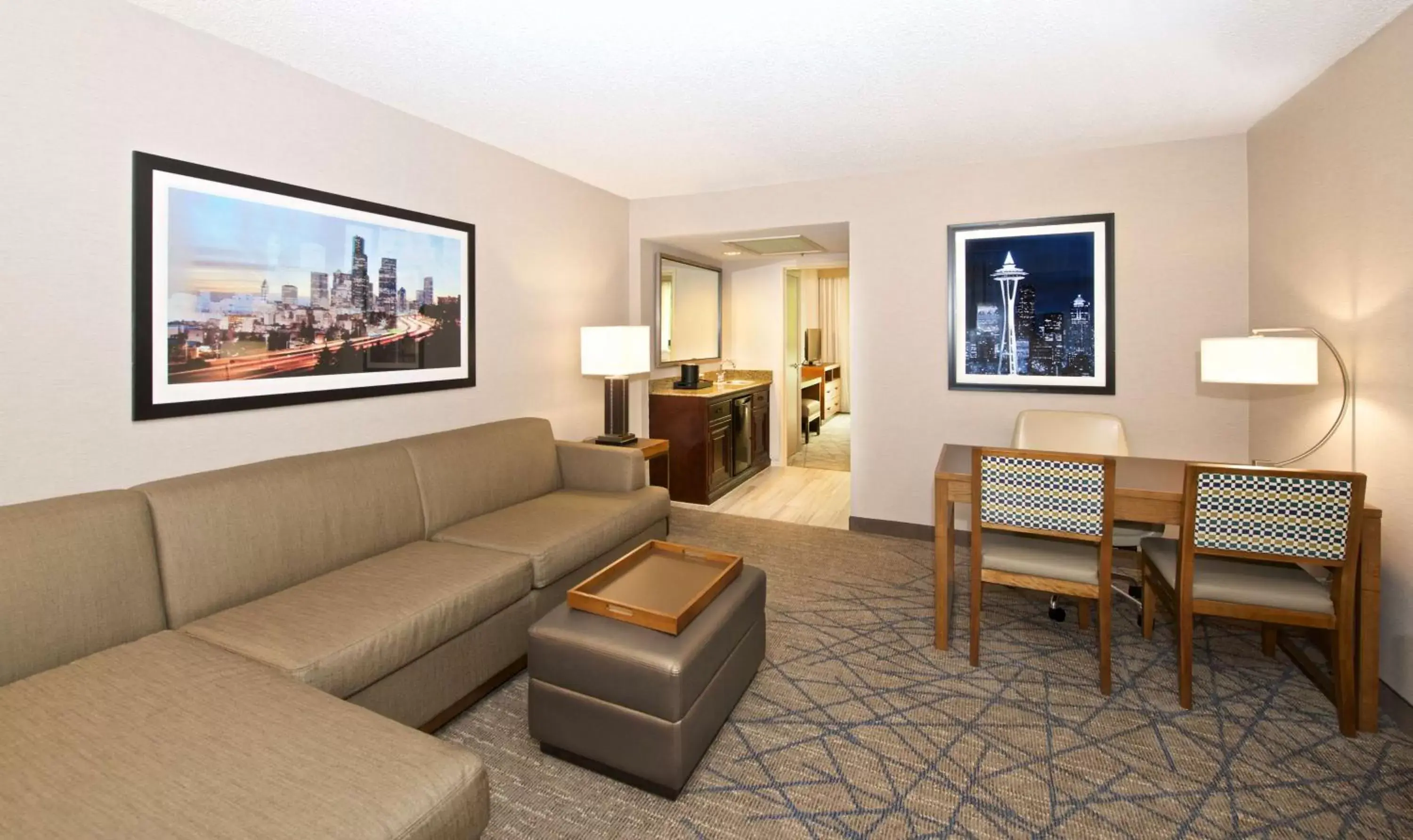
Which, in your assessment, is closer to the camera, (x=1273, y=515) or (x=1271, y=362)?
(x=1273, y=515)

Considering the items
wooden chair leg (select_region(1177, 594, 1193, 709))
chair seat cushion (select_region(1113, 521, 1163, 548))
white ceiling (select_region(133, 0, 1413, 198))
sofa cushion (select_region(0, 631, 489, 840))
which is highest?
white ceiling (select_region(133, 0, 1413, 198))

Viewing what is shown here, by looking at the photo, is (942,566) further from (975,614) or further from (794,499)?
(794,499)

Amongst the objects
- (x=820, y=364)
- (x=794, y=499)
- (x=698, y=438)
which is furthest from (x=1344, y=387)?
(x=820, y=364)

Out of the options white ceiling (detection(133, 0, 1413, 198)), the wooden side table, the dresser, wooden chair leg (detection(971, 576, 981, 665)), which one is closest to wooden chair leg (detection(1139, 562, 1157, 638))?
wooden chair leg (detection(971, 576, 981, 665))

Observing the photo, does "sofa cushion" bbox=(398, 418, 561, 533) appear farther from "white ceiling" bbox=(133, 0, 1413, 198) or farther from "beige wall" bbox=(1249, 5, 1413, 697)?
"beige wall" bbox=(1249, 5, 1413, 697)

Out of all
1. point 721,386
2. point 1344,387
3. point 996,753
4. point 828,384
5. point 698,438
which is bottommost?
point 996,753

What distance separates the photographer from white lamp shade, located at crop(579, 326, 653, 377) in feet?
13.3

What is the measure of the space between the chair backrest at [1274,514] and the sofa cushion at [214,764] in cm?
244

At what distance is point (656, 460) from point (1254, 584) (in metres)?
3.74

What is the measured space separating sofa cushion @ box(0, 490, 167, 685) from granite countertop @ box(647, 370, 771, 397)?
3.68 meters

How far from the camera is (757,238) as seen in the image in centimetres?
504

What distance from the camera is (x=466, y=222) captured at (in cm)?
348

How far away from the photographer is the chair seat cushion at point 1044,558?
7.97 feet

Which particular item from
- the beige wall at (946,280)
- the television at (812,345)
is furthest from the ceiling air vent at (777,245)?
the television at (812,345)
